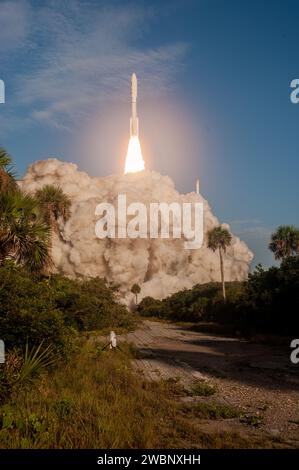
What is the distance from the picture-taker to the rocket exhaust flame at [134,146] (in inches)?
4375

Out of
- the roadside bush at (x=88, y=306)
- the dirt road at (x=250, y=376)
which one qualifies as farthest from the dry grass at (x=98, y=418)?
the roadside bush at (x=88, y=306)

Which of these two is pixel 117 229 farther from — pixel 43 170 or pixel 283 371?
pixel 283 371

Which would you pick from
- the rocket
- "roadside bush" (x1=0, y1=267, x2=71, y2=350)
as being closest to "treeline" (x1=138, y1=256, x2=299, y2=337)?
"roadside bush" (x1=0, y1=267, x2=71, y2=350)

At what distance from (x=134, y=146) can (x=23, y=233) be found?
111972mm

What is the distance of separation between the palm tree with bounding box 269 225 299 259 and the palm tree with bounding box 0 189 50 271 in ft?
153

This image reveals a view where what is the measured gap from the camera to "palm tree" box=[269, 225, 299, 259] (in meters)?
56.7

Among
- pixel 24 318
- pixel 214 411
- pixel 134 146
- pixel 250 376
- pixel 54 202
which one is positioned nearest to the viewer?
pixel 214 411

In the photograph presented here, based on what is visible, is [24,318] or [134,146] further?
[134,146]

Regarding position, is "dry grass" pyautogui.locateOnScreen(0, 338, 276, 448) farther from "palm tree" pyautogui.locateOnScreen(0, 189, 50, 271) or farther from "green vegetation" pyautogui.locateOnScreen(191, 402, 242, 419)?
"palm tree" pyautogui.locateOnScreen(0, 189, 50, 271)

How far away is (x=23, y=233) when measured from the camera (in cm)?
1367

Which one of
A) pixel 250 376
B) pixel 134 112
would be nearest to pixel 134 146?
pixel 134 112

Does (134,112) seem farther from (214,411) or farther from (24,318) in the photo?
(214,411)

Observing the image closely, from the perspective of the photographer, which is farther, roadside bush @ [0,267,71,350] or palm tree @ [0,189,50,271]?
palm tree @ [0,189,50,271]
